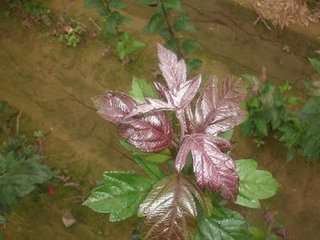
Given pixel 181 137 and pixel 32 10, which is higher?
pixel 181 137

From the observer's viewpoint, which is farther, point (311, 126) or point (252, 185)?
point (311, 126)

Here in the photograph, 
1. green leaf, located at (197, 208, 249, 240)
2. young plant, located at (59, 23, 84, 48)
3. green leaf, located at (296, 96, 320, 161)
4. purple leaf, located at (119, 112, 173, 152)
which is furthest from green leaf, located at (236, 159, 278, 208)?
young plant, located at (59, 23, 84, 48)

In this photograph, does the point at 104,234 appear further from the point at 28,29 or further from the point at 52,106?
the point at 28,29

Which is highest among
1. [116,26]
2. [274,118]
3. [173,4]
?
[173,4]

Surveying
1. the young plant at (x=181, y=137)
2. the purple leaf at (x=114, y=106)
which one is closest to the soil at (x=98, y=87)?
the young plant at (x=181, y=137)

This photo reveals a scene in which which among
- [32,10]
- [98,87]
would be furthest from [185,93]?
[32,10]

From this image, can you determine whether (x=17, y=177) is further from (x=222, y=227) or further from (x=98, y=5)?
(x=222, y=227)
